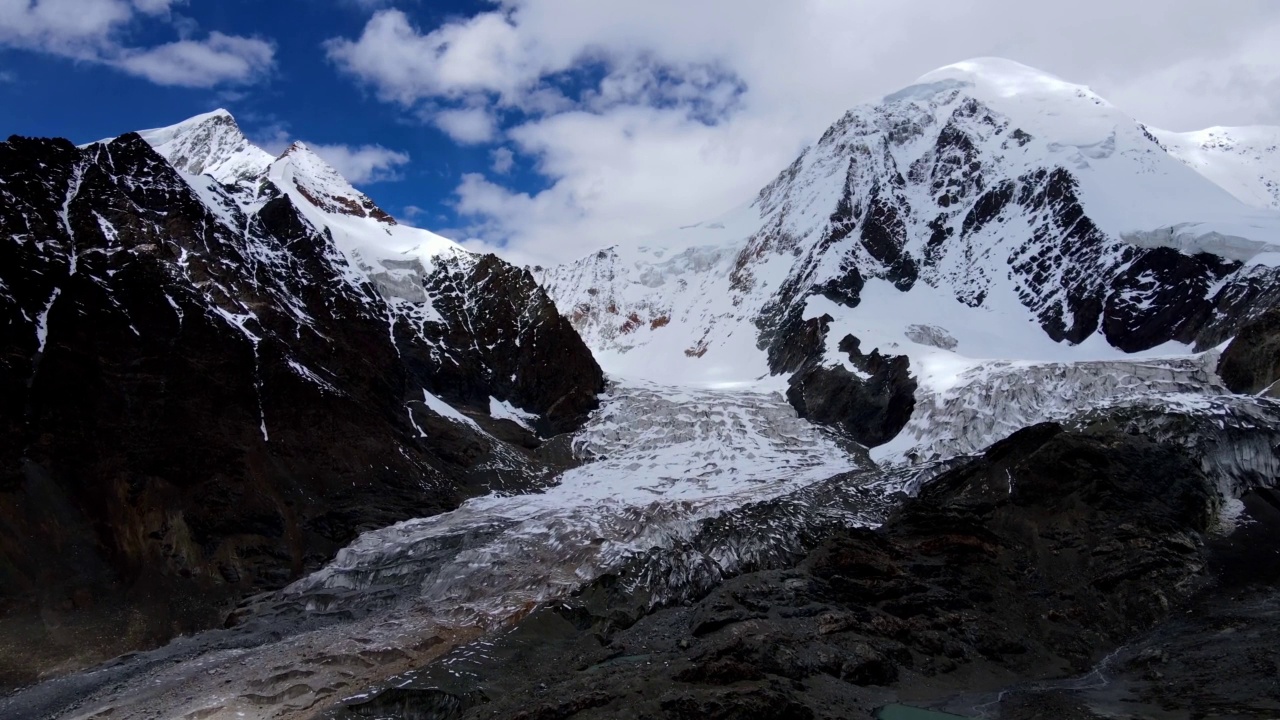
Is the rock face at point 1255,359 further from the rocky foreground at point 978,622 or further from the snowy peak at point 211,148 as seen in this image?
the snowy peak at point 211,148

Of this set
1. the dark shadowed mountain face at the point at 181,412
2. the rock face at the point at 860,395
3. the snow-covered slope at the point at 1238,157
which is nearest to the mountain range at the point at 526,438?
the dark shadowed mountain face at the point at 181,412

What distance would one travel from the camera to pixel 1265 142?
179000mm

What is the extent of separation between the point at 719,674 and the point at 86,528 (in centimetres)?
4639

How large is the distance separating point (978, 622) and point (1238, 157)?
162 m

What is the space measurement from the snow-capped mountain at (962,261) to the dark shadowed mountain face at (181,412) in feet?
146

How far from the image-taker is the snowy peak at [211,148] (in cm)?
14950

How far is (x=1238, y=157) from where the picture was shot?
17462 cm

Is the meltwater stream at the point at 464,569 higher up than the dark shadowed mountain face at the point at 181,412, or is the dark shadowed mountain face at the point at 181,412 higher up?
the dark shadowed mountain face at the point at 181,412

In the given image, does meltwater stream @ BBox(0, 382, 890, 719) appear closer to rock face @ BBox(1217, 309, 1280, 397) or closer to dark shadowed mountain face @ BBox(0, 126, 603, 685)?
dark shadowed mountain face @ BBox(0, 126, 603, 685)

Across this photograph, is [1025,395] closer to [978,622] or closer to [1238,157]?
[978,622]

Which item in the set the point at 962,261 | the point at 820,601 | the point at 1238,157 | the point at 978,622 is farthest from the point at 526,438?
the point at 1238,157

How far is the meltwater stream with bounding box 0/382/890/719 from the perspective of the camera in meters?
47.9

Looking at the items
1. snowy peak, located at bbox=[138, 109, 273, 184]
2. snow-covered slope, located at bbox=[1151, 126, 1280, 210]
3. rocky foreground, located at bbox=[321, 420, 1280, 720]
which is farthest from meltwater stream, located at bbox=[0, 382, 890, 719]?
snow-covered slope, located at bbox=[1151, 126, 1280, 210]

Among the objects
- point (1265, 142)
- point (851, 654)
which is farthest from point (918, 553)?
point (1265, 142)
